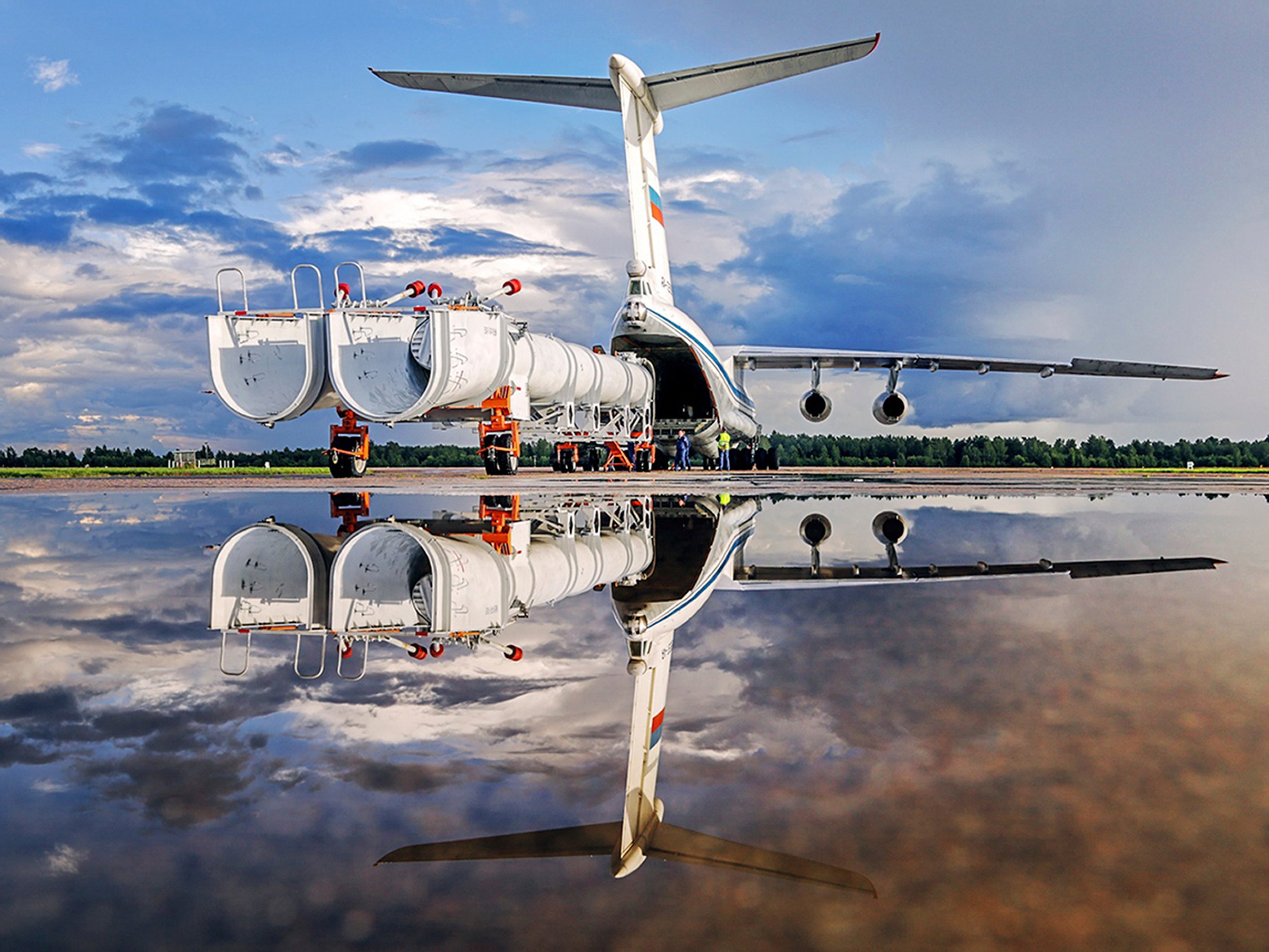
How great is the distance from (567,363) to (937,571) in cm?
1391

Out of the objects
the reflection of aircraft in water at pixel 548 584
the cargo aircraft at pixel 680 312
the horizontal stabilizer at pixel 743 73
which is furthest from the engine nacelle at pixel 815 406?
the reflection of aircraft in water at pixel 548 584

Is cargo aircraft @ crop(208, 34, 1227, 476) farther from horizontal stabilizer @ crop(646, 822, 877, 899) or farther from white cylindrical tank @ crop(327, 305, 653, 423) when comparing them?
horizontal stabilizer @ crop(646, 822, 877, 899)

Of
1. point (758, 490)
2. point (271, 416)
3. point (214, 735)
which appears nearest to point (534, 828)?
point (214, 735)

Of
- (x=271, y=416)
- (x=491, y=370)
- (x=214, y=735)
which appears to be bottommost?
(x=214, y=735)

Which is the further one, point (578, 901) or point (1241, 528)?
point (1241, 528)

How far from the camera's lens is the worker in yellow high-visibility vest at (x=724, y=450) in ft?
82.0

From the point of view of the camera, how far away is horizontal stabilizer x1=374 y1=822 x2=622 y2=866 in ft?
4.37

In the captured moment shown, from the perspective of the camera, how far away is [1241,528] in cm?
769

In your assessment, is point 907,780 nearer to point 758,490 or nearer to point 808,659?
point 808,659

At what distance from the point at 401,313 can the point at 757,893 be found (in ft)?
43.5

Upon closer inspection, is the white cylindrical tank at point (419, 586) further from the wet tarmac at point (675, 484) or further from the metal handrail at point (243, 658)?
the wet tarmac at point (675, 484)

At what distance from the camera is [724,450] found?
26203 mm

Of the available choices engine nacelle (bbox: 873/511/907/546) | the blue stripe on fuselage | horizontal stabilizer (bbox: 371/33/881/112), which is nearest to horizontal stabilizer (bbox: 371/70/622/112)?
horizontal stabilizer (bbox: 371/33/881/112)

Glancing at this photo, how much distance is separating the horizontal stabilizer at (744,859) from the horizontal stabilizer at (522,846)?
9 centimetres
